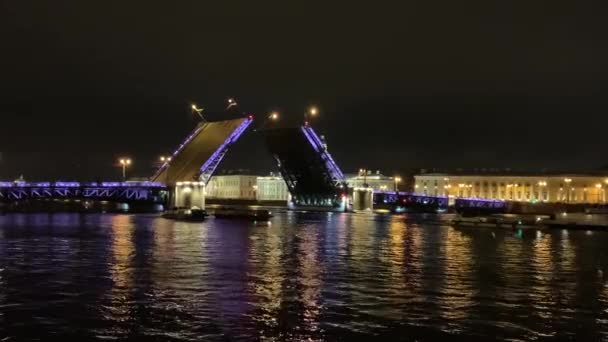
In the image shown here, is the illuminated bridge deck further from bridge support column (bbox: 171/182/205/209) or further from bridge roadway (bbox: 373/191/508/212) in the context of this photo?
bridge roadway (bbox: 373/191/508/212)

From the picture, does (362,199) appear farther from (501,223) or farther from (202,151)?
(501,223)

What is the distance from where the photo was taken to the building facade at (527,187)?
10600cm

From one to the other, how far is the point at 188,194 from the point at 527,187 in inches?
2431

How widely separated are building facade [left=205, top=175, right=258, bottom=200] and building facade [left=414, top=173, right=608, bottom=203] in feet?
99.4

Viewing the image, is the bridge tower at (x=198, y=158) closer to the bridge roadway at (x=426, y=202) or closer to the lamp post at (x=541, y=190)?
the bridge roadway at (x=426, y=202)

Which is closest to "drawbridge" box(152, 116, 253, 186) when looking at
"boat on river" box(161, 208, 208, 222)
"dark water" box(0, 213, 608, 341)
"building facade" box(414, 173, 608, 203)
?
"boat on river" box(161, 208, 208, 222)

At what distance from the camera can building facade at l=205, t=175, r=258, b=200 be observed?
5241 inches

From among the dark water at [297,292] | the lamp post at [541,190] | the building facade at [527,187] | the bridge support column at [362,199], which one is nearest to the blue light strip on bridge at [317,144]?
the bridge support column at [362,199]

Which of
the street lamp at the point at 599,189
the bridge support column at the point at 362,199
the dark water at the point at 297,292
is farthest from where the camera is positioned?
the street lamp at the point at 599,189

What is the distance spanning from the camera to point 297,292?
15.7 m

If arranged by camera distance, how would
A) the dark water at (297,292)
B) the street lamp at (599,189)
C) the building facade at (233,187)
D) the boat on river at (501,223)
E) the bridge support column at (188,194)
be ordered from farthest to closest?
the building facade at (233,187), the street lamp at (599,189), the bridge support column at (188,194), the boat on river at (501,223), the dark water at (297,292)

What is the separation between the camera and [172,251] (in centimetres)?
2505

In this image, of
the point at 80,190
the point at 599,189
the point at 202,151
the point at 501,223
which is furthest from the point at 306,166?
the point at 599,189

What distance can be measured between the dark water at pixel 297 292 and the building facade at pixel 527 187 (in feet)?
270
